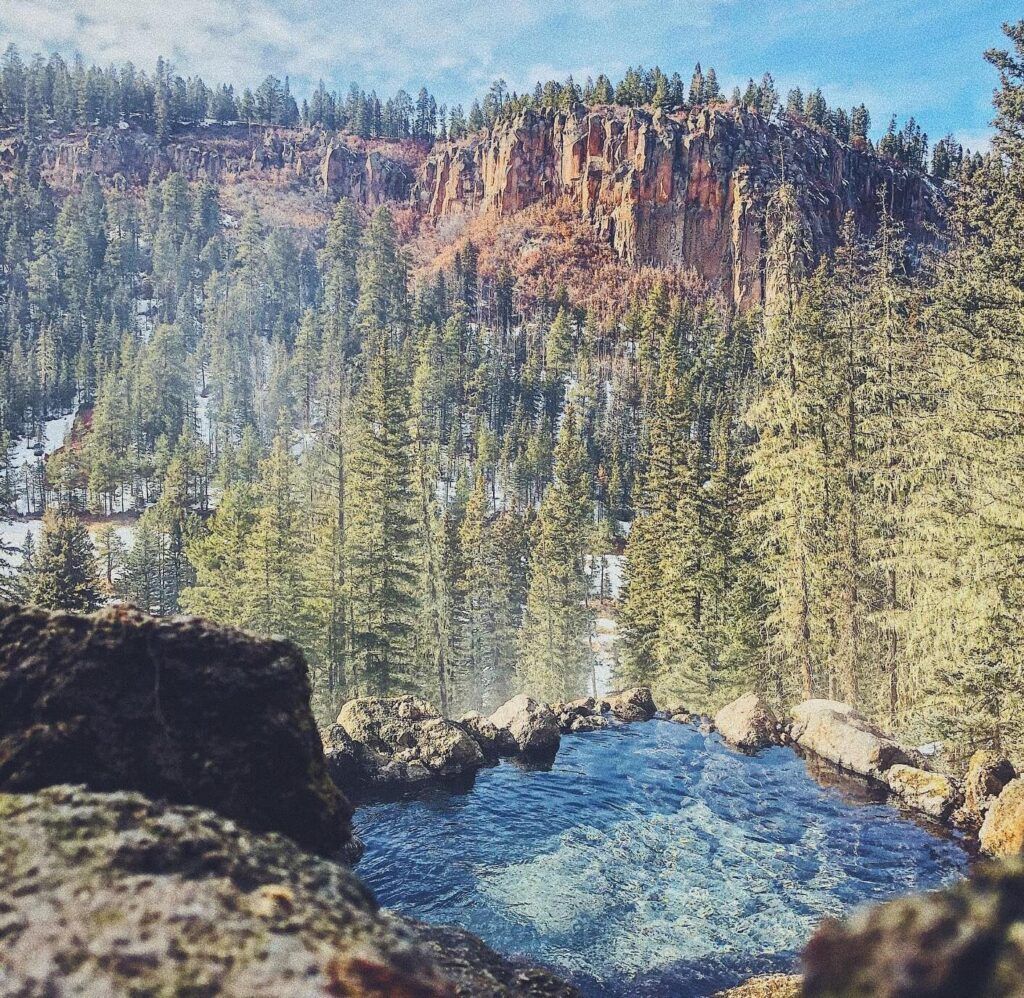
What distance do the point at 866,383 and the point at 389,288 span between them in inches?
4352

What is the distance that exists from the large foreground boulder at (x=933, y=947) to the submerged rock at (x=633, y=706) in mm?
24438

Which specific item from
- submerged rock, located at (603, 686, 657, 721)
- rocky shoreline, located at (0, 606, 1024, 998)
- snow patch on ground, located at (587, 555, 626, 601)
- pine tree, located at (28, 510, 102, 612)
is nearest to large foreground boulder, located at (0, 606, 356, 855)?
rocky shoreline, located at (0, 606, 1024, 998)

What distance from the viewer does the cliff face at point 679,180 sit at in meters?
148

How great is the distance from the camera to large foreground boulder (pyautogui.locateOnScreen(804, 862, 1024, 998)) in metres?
1.92

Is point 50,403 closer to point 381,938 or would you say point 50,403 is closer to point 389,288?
point 389,288

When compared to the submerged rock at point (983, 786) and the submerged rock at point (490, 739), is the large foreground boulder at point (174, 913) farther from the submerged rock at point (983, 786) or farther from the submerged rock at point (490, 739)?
the submerged rock at point (490, 739)

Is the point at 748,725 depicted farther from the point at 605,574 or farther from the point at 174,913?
the point at 605,574

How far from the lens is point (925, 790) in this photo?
15688 millimetres

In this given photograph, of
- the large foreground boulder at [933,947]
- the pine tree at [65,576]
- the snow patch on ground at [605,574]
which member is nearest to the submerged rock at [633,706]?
the pine tree at [65,576]

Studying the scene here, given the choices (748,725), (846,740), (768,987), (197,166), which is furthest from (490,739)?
(197,166)

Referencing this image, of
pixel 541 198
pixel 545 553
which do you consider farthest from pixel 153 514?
pixel 541 198

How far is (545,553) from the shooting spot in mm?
49281

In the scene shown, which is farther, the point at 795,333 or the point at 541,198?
the point at 541,198

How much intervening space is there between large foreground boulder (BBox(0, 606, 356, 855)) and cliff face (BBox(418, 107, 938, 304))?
496 feet
